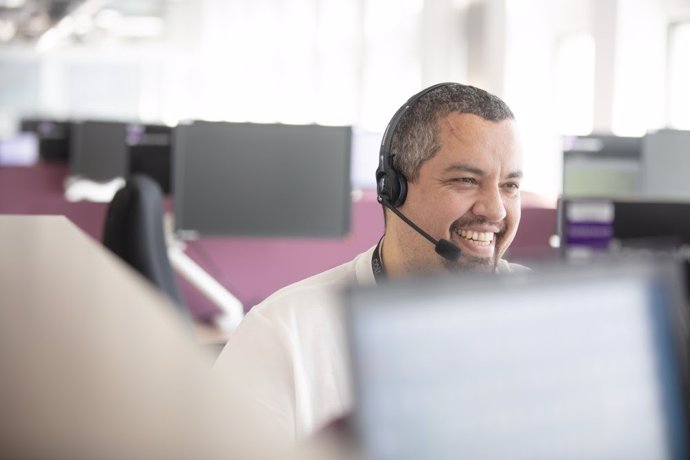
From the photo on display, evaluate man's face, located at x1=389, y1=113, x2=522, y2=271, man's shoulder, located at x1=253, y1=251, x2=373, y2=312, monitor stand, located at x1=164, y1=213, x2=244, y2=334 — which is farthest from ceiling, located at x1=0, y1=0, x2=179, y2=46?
man's shoulder, located at x1=253, y1=251, x2=373, y2=312

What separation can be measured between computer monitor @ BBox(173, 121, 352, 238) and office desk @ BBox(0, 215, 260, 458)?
104 inches

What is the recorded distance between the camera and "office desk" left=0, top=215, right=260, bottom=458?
299 millimetres

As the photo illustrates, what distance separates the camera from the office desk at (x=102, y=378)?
0.30 m

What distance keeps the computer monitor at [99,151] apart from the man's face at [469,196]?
14.4 feet

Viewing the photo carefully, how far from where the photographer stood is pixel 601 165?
3.44m

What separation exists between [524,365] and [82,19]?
17.3 meters

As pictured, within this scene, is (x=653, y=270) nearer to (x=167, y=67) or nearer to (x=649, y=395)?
(x=649, y=395)

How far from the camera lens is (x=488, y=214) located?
1.51 metres

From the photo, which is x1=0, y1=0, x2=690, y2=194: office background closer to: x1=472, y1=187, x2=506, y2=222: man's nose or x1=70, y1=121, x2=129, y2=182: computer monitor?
x1=70, y1=121, x2=129, y2=182: computer monitor

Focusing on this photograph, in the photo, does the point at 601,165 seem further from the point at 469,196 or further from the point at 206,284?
the point at 469,196

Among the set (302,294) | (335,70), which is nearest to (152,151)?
(302,294)

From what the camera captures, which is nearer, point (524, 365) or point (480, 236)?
point (524, 365)

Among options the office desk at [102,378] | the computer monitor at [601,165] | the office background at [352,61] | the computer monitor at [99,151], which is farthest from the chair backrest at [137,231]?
the computer monitor at [99,151]

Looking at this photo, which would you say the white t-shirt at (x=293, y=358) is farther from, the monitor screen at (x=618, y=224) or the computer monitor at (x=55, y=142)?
the computer monitor at (x=55, y=142)
